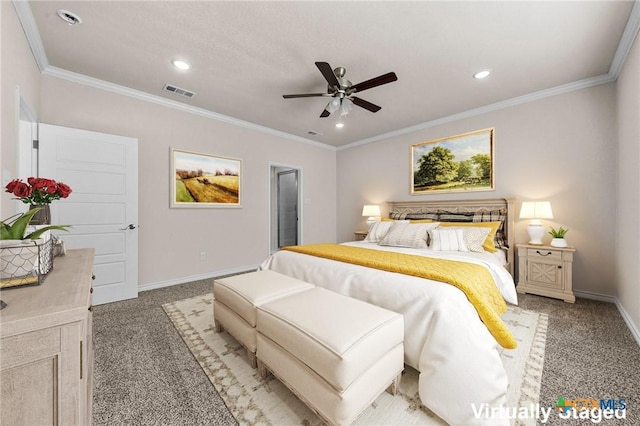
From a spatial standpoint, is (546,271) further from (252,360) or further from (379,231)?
(252,360)

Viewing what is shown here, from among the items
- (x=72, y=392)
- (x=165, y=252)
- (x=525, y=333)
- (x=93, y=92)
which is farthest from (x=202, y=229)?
(x=525, y=333)

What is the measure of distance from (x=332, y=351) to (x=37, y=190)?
179 centimetres

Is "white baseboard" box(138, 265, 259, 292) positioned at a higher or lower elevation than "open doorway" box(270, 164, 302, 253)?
lower

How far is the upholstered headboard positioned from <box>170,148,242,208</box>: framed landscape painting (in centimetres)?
290

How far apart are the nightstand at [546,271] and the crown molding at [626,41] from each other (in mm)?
1978

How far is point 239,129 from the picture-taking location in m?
4.40

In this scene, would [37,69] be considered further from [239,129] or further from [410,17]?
[410,17]

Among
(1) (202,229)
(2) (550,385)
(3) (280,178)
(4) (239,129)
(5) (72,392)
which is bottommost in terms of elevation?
(2) (550,385)

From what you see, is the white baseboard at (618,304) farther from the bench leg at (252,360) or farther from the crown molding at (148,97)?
the crown molding at (148,97)

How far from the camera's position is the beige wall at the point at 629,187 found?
219cm

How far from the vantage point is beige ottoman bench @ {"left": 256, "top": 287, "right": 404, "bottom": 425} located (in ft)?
3.97

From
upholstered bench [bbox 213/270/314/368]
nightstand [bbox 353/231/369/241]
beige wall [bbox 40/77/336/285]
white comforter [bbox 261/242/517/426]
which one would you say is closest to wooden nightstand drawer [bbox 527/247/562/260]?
white comforter [bbox 261/242/517/426]

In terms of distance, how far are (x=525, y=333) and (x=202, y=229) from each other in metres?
4.15

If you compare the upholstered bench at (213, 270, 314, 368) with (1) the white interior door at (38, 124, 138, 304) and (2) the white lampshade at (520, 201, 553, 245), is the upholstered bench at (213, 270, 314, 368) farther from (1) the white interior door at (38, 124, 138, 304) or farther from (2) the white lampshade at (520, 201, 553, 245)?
(2) the white lampshade at (520, 201, 553, 245)
